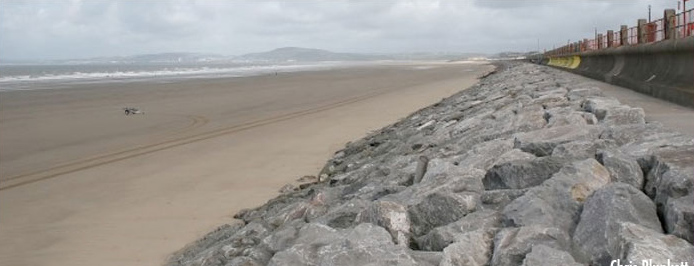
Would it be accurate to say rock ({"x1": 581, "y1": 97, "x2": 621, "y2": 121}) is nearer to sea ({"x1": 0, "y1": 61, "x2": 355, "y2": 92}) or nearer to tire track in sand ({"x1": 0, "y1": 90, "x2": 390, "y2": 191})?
tire track in sand ({"x1": 0, "y1": 90, "x2": 390, "y2": 191})

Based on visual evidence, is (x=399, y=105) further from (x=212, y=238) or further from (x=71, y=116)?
(x=212, y=238)

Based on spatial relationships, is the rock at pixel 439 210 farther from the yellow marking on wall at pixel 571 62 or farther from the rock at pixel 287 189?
the yellow marking on wall at pixel 571 62

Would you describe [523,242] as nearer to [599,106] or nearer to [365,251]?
[365,251]

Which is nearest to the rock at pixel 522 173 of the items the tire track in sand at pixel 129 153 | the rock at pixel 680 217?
the rock at pixel 680 217

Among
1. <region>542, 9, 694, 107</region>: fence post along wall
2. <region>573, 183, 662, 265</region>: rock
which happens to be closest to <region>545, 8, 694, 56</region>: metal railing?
<region>542, 9, 694, 107</region>: fence post along wall

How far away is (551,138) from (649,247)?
224 cm

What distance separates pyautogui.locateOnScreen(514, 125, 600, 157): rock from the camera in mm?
4287

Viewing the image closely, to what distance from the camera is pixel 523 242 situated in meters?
2.64

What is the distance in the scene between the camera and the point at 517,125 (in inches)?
225

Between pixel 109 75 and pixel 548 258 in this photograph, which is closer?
pixel 548 258

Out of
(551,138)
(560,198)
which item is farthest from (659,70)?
(560,198)

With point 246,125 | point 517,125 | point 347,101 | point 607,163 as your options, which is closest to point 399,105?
point 347,101

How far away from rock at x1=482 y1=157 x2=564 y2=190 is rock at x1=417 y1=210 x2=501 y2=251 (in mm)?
563

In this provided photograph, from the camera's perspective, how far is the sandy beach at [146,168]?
5.48 metres
